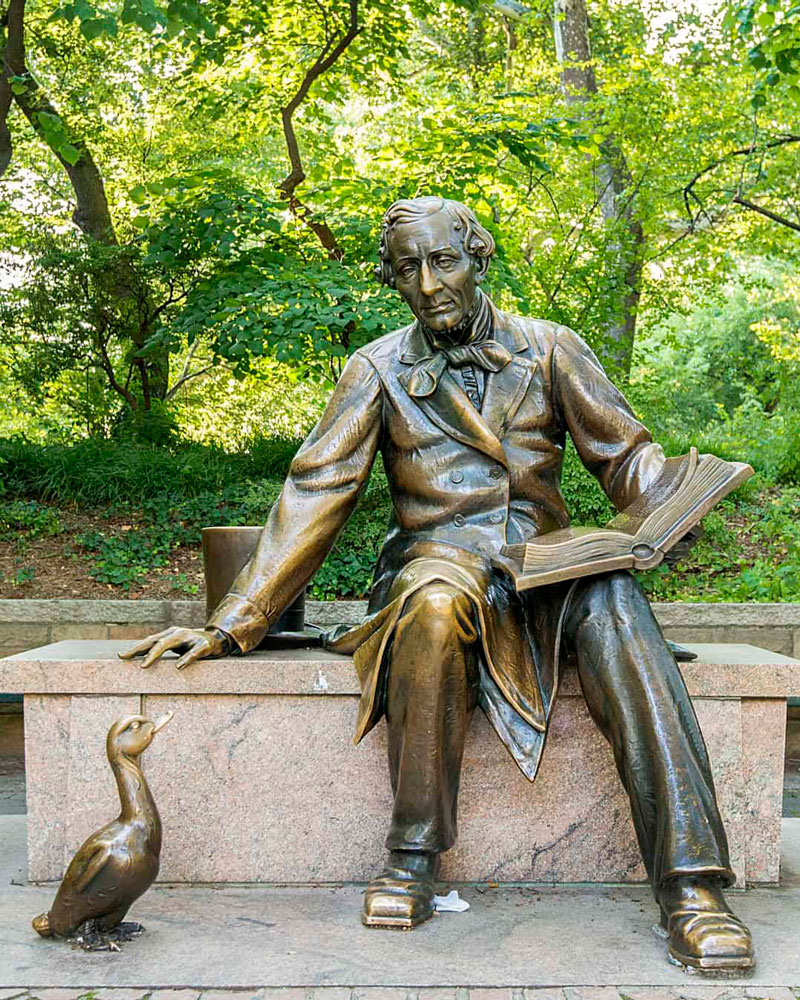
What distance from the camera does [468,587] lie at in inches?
138

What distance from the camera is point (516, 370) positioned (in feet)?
13.1

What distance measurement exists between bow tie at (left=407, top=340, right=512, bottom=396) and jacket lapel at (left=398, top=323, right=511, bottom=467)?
0.08ft

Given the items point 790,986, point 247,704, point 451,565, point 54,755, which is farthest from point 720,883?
point 54,755

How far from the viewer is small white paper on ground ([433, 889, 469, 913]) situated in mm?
3480

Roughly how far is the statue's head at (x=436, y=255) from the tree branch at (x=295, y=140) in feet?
17.3

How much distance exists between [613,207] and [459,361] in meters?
10.6

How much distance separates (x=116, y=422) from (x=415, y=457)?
Answer: 702 centimetres

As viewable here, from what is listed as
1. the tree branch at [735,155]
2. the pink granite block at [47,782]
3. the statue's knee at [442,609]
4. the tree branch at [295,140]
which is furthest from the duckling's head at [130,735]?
the tree branch at [735,155]

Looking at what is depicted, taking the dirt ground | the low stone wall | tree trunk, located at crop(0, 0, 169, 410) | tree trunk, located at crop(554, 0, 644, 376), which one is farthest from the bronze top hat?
tree trunk, located at crop(554, 0, 644, 376)

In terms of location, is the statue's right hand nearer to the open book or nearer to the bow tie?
the open book

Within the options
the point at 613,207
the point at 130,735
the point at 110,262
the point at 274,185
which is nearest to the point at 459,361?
the point at 130,735

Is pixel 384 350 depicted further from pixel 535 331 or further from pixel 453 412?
pixel 535 331

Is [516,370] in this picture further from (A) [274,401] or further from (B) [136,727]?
(A) [274,401]

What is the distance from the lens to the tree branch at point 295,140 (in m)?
9.12
